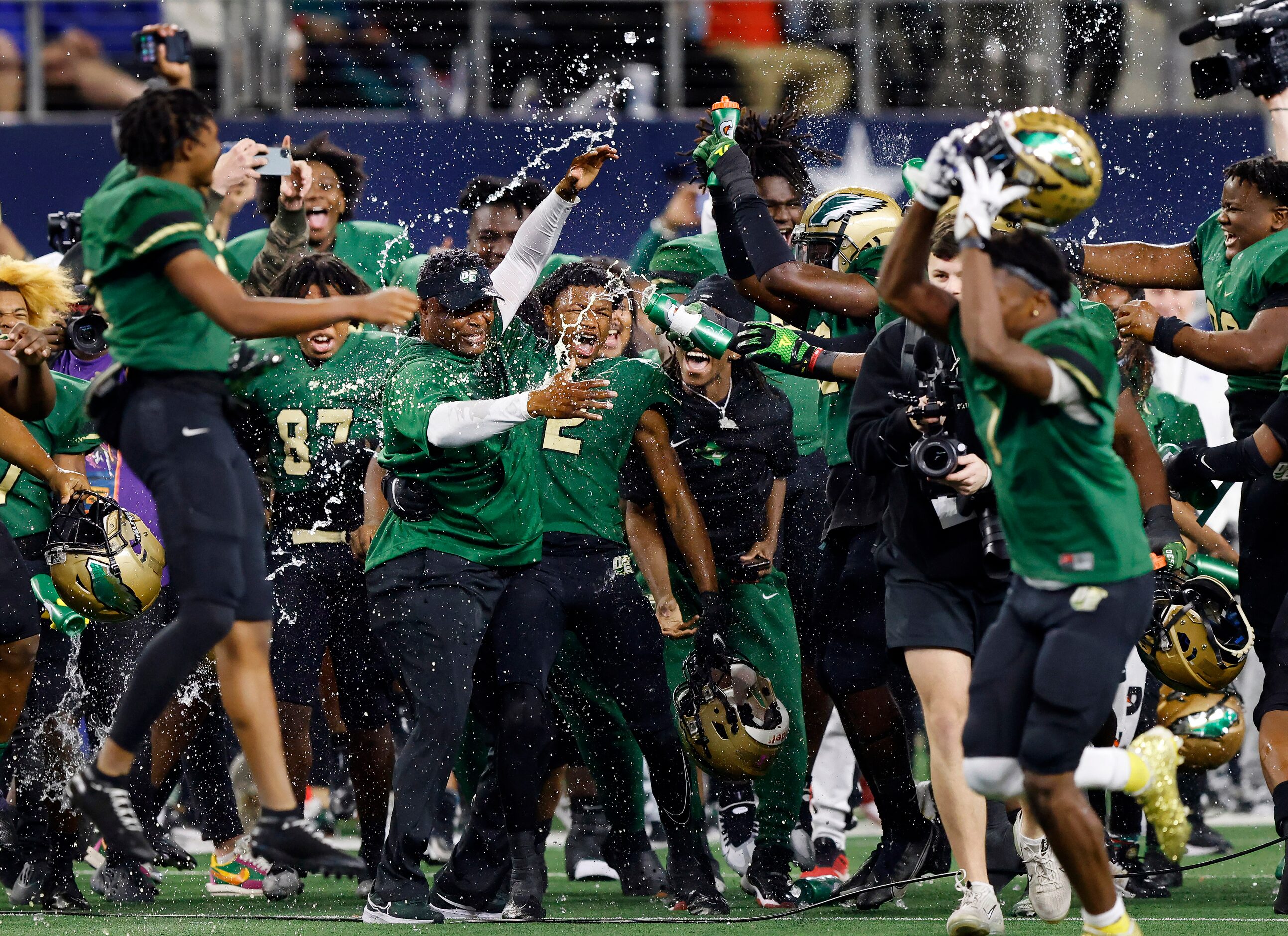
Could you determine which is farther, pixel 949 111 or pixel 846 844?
pixel 949 111

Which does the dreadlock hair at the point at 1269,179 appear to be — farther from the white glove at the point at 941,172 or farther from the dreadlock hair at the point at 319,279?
the dreadlock hair at the point at 319,279

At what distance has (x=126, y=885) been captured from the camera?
278 inches

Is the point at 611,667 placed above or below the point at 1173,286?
below

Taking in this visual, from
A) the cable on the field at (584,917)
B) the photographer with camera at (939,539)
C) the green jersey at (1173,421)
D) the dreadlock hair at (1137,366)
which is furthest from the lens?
the green jersey at (1173,421)


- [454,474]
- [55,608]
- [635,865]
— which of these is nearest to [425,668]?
[454,474]

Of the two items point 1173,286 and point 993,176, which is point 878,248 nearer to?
point 1173,286

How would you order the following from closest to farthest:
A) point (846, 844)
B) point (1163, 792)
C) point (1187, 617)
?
point (1163, 792), point (1187, 617), point (846, 844)

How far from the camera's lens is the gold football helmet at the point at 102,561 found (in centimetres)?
645

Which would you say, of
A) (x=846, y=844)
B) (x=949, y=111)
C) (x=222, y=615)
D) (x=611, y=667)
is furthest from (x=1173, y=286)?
(x=949, y=111)

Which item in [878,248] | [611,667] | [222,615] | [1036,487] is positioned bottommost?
[611,667]

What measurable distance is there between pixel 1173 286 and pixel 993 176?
283cm

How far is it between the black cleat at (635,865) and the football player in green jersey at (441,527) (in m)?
1.02

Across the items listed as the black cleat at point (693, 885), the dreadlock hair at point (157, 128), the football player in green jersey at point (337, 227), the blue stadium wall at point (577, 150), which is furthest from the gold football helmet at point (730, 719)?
the blue stadium wall at point (577, 150)

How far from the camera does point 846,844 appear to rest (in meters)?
9.05
